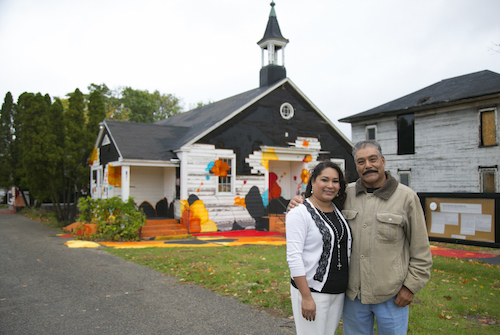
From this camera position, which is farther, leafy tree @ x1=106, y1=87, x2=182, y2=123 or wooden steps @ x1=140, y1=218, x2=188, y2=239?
leafy tree @ x1=106, y1=87, x2=182, y2=123

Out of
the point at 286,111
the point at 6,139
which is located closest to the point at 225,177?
the point at 286,111

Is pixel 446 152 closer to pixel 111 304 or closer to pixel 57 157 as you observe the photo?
pixel 111 304

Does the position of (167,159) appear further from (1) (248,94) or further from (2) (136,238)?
(1) (248,94)

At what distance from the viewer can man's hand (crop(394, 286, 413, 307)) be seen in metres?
2.71

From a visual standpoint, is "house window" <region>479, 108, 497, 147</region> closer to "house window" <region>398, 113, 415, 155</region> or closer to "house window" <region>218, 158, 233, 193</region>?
"house window" <region>398, 113, 415, 155</region>

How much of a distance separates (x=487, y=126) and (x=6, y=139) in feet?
→ 88.6

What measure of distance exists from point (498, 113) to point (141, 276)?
50.2 ft

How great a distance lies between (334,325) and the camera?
9.27ft

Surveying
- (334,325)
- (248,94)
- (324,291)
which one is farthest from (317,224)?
(248,94)

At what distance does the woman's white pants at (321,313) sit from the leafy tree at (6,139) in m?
26.1

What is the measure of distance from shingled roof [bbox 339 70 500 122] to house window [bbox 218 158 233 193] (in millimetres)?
8855

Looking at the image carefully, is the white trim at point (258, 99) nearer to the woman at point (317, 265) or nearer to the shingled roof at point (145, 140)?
the shingled roof at point (145, 140)

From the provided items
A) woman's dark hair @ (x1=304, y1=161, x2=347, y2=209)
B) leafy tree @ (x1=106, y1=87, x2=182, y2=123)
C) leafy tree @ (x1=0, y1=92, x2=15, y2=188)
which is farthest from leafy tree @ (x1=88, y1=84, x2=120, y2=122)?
woman's dark hair @ (x1=304, y1=161, x2=347, y2=209)

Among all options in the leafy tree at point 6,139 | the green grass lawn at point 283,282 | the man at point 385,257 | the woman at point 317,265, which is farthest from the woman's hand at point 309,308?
the leafy tree at point 6,139
